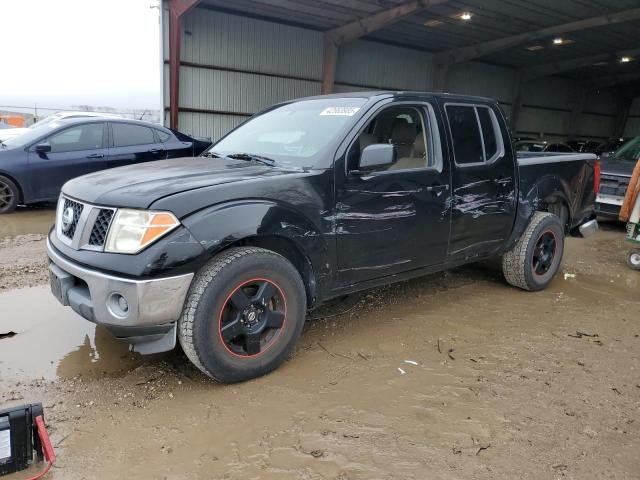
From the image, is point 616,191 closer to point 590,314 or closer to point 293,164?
point 590,314

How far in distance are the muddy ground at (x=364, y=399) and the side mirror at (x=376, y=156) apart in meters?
1.35

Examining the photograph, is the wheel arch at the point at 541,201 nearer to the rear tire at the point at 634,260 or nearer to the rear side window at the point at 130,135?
the rear tire at the point at 634,260

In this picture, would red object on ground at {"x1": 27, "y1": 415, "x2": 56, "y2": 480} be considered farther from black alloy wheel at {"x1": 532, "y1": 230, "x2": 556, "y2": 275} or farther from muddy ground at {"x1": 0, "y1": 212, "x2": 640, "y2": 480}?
black alloy wheel at {"x1": 532, "y1": 230, "x2": 556, "y2": 275}

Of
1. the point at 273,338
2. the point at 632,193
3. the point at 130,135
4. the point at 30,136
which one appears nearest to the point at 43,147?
the point at 30,136

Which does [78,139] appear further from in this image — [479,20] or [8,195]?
[479,20]

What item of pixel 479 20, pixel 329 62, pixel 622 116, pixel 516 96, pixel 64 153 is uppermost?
pixel 479 20

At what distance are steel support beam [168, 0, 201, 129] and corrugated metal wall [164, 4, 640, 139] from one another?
0.22 meters

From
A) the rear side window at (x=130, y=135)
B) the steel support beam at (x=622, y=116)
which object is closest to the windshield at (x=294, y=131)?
the rear side window at (x=130, y=135)

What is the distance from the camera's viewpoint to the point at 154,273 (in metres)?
2.63

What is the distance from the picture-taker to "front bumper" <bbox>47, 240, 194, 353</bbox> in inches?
103

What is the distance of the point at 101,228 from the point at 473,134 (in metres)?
3.09

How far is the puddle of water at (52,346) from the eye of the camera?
3166 millimetres

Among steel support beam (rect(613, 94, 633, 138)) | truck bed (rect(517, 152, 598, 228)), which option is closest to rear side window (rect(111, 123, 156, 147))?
truck bed (rect(517, 152, 598, 228))

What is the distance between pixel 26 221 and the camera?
7.30 m
